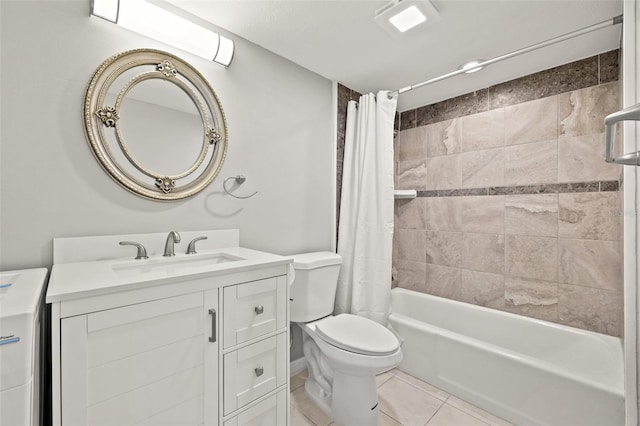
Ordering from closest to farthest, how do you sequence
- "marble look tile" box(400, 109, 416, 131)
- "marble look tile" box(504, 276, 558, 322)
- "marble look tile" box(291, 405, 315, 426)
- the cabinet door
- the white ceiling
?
the cabinet door
the white ceiling
"marble look tile" box(291, 405, 315, 426)
"marble look tile" box(504, 276, 558, 322)
"marble look tile" box(400, 109, 416, 131)

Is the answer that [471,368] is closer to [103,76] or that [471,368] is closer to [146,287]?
[146,287]

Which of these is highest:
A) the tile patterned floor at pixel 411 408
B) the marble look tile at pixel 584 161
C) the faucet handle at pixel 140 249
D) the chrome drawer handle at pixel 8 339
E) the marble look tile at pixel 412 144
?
the marble look tile at pixel 412 144

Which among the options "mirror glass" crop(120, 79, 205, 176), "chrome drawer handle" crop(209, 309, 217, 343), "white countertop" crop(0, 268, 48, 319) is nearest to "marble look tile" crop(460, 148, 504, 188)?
"mirror glass" crop(120, 79, 205, 176)

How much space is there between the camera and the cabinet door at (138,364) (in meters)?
0.84

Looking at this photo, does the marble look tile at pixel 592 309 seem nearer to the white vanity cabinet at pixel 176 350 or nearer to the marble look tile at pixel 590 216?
the marble look tile at pixel 590 216

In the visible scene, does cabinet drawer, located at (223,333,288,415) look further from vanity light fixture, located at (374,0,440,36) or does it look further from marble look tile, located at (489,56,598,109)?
marble look tile, located at (489,56,598,109)

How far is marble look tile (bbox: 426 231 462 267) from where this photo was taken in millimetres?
2500

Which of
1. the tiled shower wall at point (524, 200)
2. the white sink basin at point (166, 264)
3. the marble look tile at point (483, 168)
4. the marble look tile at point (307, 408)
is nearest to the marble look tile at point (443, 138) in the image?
the tiled shower wall at point (524, 200)

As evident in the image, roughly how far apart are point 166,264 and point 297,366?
1.27 m

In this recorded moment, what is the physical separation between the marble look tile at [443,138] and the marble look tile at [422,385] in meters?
1.82

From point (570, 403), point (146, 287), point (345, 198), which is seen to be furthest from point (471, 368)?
point (146, 287)

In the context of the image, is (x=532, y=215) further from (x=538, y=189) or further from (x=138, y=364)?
(x=138, y=364)

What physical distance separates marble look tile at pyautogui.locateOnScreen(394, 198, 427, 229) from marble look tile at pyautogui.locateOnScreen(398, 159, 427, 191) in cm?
14

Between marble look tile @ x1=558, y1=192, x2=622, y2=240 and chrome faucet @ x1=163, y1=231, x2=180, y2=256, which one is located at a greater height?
marble look tile @ x1=558, y1=192, x2=622, y2=240
